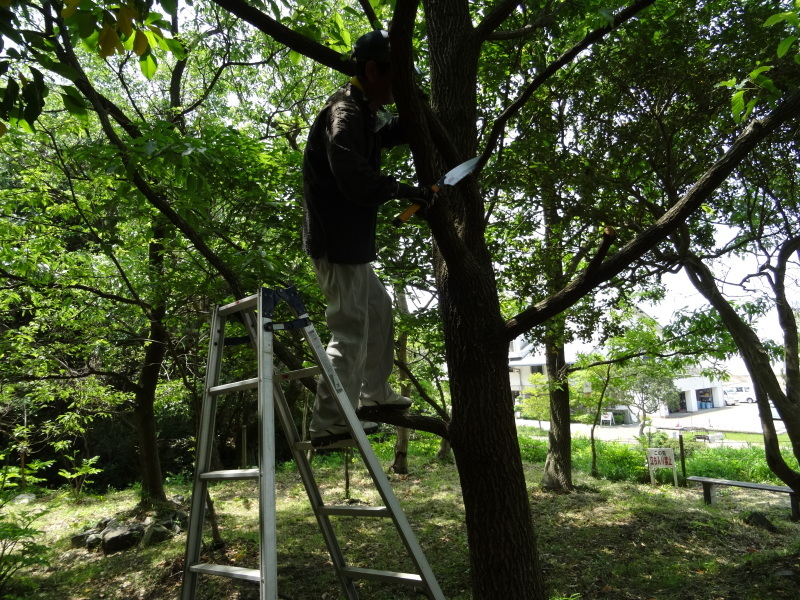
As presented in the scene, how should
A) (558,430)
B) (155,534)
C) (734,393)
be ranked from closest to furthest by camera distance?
(155,534)
(558,430)
(734,393)

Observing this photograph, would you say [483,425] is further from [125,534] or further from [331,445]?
[125,534]

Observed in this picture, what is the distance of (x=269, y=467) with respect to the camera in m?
1.74

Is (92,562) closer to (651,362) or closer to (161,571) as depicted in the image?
(161,571)

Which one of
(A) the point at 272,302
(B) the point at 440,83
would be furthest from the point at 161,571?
(B) the point at 440,83

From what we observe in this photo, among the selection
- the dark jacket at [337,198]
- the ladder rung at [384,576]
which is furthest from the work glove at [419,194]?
the ladder rung at [384,576]

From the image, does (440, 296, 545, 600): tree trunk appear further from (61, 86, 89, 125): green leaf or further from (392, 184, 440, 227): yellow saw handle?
(61, 86, 89, 125): green leaf

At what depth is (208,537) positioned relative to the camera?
6.61m

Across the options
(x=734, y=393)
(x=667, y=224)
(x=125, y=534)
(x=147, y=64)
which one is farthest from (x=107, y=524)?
(x=734, y=393)

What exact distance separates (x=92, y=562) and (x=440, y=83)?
21.5ft

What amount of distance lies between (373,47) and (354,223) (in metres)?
0.73

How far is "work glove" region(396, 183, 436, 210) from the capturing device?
2.23 m

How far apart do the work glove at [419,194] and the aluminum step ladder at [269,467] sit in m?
0.59

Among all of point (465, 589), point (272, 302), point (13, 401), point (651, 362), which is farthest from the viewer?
point (651, 362)

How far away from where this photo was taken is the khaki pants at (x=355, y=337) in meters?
2.40
